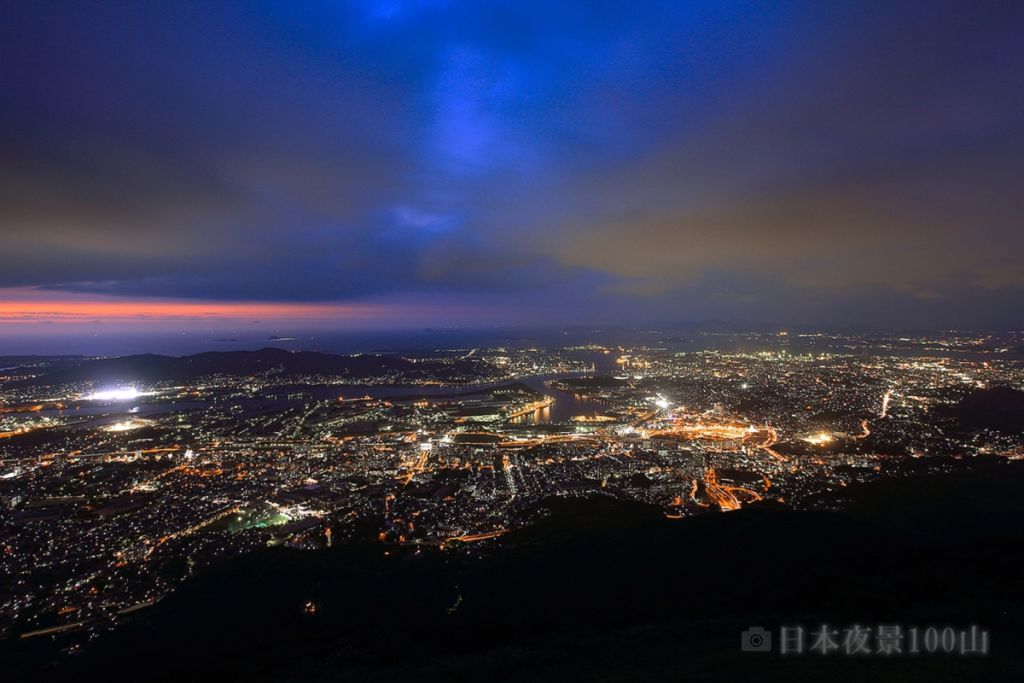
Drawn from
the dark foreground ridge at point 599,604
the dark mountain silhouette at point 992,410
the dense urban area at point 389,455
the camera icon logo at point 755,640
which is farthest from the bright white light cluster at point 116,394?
the dark mountain silhouette at point 992,410

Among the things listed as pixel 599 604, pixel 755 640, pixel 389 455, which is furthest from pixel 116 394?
pixel 755 640

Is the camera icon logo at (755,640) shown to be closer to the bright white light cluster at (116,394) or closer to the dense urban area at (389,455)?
the dense urban area at (389,455)

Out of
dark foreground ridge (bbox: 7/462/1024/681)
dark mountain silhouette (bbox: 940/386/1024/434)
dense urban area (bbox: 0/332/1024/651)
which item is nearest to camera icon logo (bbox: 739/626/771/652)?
dark foreground ridge (bbox: 7/462/1024/681)

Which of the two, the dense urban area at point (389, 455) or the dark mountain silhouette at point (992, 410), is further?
the dark mountain silhouette at point (992, 410)

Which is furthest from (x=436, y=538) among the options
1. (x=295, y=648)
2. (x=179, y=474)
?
(x=179, y=474)

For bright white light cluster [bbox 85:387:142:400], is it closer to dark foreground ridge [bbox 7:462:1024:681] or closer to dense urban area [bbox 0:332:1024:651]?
dense urban area [bbox 0:332:1024:651]

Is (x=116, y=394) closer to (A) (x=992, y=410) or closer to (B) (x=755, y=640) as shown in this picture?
(B) (x=755, y=640)

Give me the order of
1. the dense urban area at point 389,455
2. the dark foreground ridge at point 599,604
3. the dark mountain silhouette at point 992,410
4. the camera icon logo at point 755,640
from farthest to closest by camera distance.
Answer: the dark mountain silhouette at point 992,410 < the dense urban area at point 389,455 < the dark foreground ridge at point 599,604 < the camera icon logo at point 755,640
